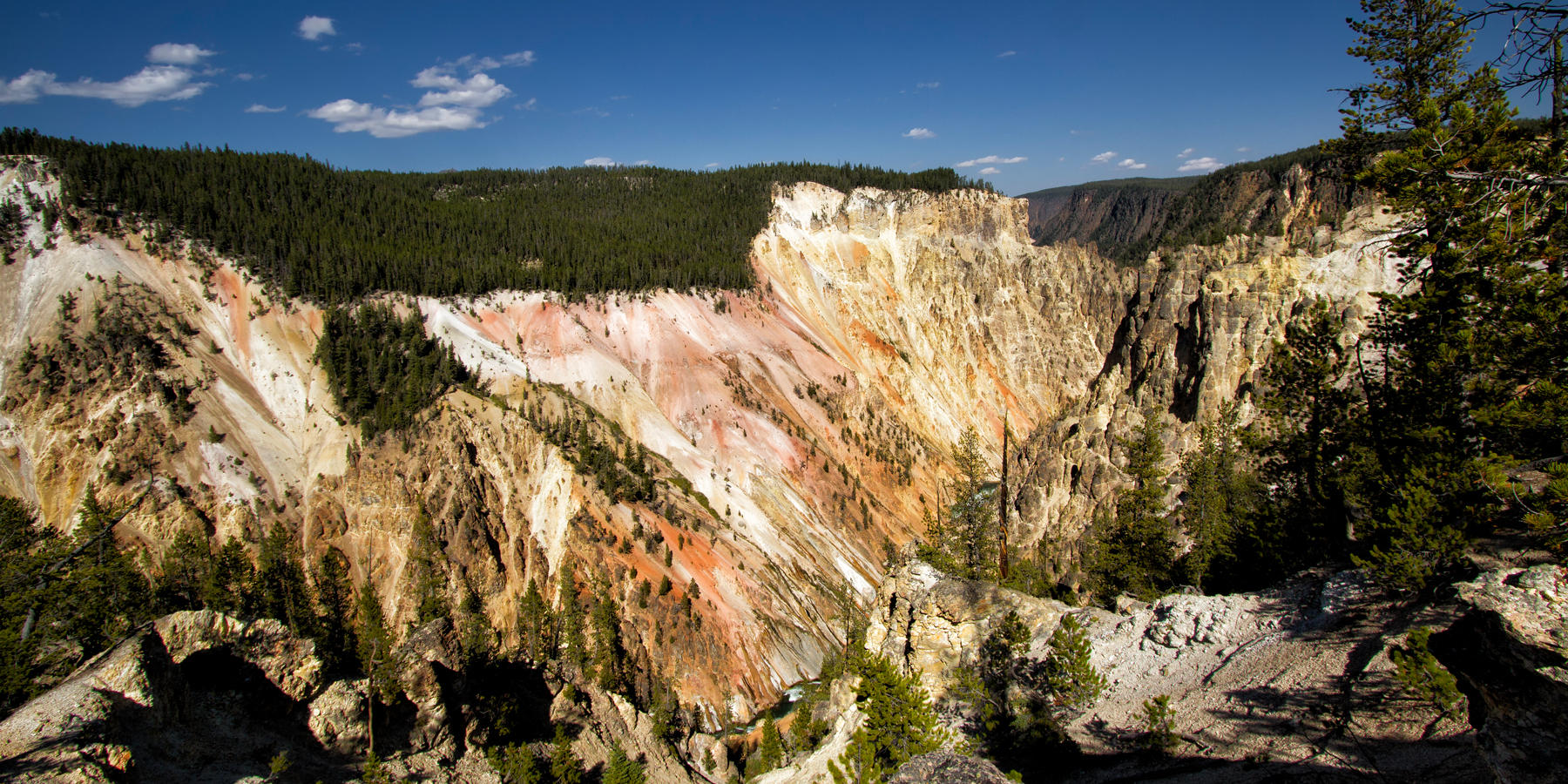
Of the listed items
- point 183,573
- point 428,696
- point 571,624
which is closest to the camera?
point 428,696

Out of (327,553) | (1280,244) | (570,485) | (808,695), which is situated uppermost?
(1280,244)

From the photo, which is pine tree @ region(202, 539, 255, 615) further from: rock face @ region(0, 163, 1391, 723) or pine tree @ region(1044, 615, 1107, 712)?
pine tree @ region(1044, 615, 1107, 712)

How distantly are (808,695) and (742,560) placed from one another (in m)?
9.97

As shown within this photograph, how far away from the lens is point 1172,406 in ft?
196

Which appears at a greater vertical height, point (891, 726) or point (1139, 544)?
point (1139, 544)

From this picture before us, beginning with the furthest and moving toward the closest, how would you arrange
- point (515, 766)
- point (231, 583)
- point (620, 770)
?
point (231, 583) < point (620, 770) < point (515, 766)

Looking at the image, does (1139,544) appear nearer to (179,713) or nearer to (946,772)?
(946,772)

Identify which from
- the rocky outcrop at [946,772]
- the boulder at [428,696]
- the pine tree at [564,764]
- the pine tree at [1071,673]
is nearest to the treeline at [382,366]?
the boulder at [428,696]

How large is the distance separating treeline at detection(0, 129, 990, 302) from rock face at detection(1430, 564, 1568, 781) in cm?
6080

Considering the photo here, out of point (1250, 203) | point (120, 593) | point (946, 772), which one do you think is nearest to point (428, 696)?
point (946, 772)

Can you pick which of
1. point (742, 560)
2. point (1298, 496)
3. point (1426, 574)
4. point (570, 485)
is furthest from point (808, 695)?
point (1426, 574)

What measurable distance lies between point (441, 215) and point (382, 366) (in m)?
37.1

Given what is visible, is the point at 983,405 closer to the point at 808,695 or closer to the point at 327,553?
the point at 808,695

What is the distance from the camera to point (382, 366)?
47406 millimetres
